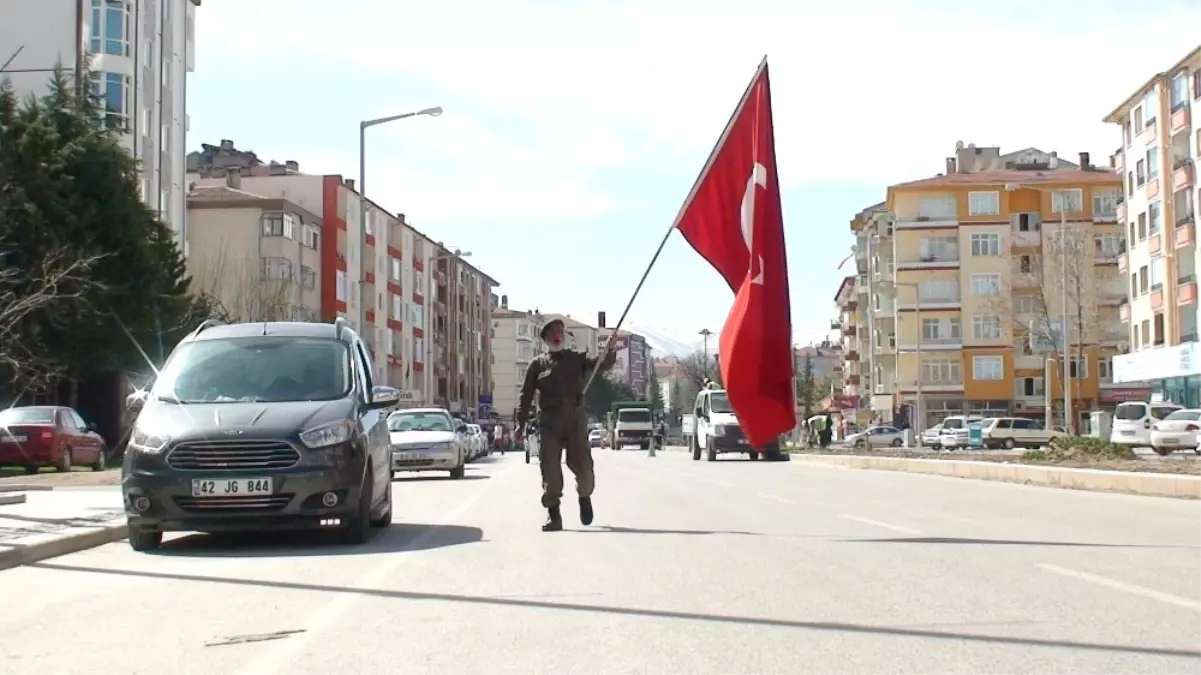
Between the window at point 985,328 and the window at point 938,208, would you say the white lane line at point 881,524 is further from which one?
the window at point 938,208

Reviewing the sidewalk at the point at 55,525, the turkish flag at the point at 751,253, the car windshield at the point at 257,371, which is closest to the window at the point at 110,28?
the sidewalk at the point at 55,525

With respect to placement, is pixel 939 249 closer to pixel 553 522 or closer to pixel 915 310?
pixel 915 310

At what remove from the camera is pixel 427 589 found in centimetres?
909

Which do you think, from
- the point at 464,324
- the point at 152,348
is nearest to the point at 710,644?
the point at 152,348

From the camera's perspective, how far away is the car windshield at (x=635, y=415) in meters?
84.4

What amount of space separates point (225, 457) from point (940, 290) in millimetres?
93674

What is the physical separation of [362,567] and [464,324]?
119 metres

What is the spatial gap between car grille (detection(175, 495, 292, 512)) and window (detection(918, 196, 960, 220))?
93.5 metres

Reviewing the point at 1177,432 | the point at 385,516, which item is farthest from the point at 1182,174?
the point at 385,516

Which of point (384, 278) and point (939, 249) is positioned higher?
point (939, 249)

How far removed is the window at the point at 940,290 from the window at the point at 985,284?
1.12 metres

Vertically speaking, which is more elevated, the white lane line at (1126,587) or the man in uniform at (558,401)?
the man in uniform at (558,401)

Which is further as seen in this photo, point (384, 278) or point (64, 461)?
point (384, 278)

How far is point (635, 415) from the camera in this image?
84875 millimetres
